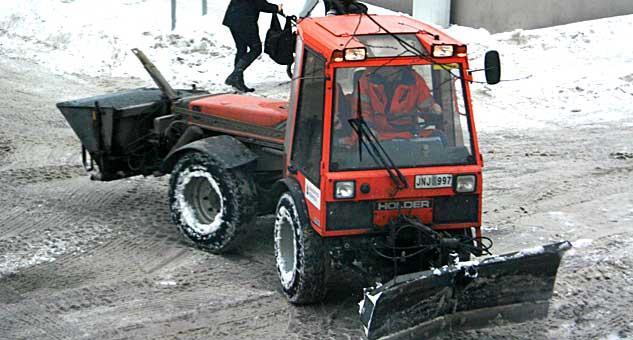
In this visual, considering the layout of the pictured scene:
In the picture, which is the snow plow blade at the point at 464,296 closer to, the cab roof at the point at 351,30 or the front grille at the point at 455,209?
the front grille at the point at 455,209

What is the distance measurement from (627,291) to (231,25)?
8.30m

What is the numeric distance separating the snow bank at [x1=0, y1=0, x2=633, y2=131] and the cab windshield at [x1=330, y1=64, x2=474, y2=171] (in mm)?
6177

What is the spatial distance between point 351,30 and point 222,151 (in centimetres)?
184

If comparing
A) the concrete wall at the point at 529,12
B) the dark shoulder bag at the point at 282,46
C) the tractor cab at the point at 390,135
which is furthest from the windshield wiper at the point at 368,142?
the concrete wall at the point at 529,12

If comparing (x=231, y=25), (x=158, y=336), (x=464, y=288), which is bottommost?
(x=158, y=336)

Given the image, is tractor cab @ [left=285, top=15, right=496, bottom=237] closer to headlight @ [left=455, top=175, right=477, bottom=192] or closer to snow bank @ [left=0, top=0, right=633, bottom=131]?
headlight @ [left=455, top=175, right=477, bottom=192]

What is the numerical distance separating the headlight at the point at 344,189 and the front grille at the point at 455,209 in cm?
59

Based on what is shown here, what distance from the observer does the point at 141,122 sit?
32.8ft

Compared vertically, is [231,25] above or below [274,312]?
above

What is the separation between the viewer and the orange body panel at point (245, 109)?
891 cm

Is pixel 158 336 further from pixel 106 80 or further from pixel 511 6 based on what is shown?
pixel 511 6

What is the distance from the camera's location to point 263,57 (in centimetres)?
1684

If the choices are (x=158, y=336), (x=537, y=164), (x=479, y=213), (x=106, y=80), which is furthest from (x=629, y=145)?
(x=106, y=80)

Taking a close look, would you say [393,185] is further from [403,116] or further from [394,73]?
[394,73]
